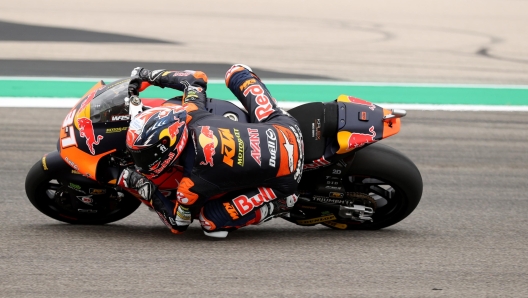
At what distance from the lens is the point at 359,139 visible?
478 centimetres

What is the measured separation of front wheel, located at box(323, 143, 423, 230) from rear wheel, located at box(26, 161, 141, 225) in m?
1.36

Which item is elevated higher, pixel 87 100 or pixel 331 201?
pixel 87 100

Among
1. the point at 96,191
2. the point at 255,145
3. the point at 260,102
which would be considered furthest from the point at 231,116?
the point at 96,191

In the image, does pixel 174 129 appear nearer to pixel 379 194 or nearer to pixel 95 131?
pixel 95 131

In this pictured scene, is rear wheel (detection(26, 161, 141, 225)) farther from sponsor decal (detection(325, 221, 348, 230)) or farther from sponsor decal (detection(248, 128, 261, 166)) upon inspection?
sponsor decal (detection(325, 221, 348, 230))

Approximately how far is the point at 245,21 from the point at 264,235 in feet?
36.4

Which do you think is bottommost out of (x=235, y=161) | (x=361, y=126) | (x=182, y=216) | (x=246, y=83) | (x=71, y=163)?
(x=182, y=216)

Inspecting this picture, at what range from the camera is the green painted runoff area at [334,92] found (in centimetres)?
984

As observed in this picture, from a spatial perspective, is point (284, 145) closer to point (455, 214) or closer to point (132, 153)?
point (132, 153)

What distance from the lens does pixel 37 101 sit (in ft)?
30.8

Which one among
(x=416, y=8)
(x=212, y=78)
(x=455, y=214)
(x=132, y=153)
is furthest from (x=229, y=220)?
(x=416, y=8)

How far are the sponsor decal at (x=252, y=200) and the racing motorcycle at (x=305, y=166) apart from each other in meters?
0.27

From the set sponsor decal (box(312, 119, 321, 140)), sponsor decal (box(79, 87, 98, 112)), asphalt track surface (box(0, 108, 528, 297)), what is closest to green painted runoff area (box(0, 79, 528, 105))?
asphalt track surface (box(0, 108, 528, 297))

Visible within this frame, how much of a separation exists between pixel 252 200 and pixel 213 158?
40cm
